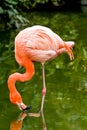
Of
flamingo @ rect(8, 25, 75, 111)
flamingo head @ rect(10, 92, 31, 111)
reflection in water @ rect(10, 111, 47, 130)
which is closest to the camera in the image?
reflection in water @ rect(10, 111, 47, 130)

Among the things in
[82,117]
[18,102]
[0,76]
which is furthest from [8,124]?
[0,76]

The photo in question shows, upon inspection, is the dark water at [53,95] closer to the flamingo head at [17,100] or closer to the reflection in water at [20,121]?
the reflection in water at [20,121]

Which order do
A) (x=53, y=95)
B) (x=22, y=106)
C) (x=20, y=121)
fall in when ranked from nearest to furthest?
(x=20, y=121) → (x=22, y=106) → (x=53, y=95)

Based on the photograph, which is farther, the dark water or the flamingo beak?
the flamingo beak

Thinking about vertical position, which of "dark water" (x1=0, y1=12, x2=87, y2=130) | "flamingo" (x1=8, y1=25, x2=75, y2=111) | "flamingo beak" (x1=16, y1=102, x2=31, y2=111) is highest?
"flamingo" (x1=8, y1=25, x2=75, y2=111)

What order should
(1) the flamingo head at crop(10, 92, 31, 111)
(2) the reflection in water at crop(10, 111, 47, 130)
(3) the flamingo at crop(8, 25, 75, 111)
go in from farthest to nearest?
(3) the flamingo at crop(8, 25, 75, 111), (1) the flamingo head at crop(10, 92, 31, 111), (2) the reflection in water at crop(10, 111, 47, 130)

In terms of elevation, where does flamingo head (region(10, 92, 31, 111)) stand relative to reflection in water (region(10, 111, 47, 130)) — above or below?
above

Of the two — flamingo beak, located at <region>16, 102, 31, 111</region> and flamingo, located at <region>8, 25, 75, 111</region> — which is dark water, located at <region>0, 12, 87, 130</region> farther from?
flamingo, located at <region>8, 25, 75, 111</region>

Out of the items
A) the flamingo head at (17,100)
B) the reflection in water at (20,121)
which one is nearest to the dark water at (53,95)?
the reflection in water at (20,121)

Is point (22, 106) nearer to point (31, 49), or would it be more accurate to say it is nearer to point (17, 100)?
point (17, 100)

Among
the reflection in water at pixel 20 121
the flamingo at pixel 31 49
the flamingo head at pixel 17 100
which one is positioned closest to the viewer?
the reflection in water at pixel 20 121

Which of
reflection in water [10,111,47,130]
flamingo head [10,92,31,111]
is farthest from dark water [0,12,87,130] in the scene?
flamingo head [10,92,31,111]

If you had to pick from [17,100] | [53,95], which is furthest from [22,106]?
[53,95]

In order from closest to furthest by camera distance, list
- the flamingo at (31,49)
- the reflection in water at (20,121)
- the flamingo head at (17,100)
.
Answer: the reflection in water at (20,121)
the flamingo head at (17,100)
the flamingo at (31,49)
